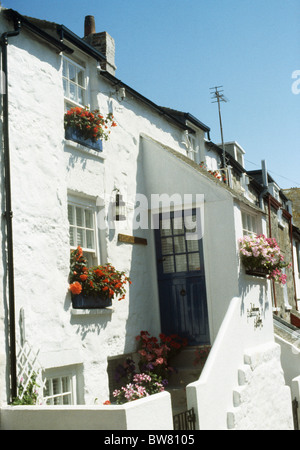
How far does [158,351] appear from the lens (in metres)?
10.0

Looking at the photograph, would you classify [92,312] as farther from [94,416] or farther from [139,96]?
[139,96]

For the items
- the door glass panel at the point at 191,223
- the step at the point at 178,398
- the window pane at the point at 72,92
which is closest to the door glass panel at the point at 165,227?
the door glass panel at the point at 191,223

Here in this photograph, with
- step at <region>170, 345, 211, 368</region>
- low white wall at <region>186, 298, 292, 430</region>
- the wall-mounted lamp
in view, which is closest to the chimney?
the wall-mounted lamp

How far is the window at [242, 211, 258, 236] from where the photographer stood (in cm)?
1222

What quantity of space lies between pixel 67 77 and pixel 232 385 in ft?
19.6

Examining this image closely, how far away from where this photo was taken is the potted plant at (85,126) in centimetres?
934

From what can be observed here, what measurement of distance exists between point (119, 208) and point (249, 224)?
143 inches

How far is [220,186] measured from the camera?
10844 mm

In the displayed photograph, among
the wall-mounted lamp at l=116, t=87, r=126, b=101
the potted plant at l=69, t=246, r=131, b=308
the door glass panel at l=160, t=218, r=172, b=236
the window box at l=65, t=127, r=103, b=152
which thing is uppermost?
the wall-mounted lamp at l=116, t=87, r=126, b=101

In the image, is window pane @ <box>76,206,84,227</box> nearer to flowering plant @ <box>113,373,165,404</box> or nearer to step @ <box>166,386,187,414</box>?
flowering plant @ <box>113,373,165,404</box>

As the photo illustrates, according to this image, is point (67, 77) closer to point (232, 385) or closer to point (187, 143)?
point (187, 143)

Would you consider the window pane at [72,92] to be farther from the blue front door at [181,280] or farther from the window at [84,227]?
the blue front door at [181,280]

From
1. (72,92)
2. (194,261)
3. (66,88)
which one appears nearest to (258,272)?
(194,261)

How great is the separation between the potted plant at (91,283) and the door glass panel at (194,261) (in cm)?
210
